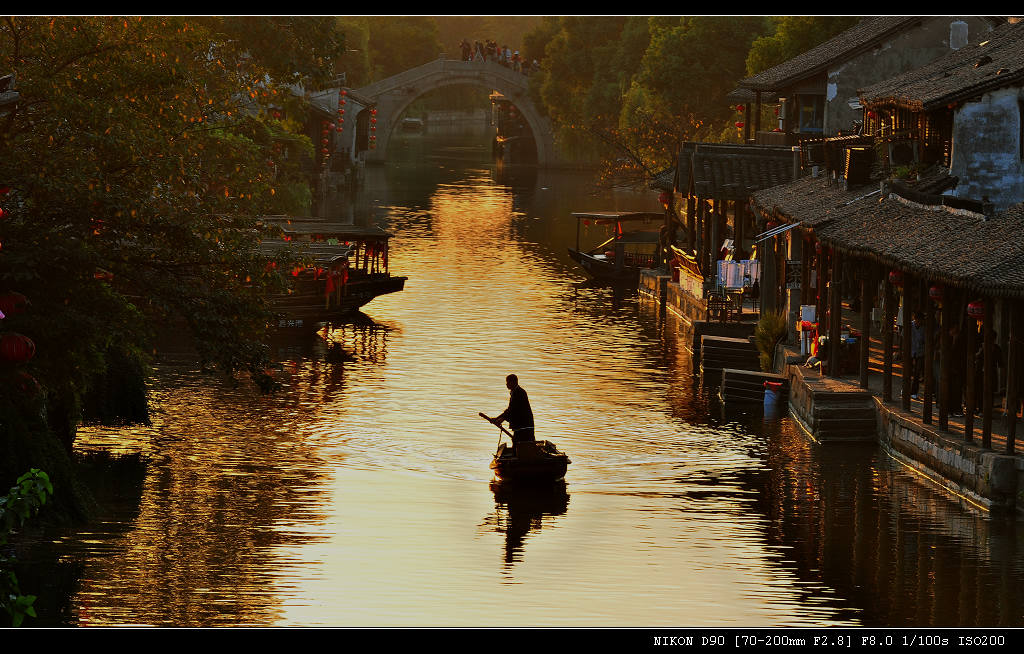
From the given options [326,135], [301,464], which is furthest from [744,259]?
[326,135]

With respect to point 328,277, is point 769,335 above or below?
below

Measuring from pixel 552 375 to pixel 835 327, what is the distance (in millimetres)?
7584

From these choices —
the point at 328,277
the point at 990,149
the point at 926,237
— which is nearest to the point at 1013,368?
the point at 926,237

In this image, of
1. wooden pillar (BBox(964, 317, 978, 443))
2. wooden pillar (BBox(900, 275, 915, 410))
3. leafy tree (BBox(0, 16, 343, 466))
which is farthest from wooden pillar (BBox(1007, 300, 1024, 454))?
leafy tree (BBox(0, 16, 343, 466))

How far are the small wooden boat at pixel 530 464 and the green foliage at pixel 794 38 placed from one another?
123 feet

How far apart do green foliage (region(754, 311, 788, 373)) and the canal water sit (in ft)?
5.32

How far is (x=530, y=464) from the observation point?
24422 millimetres

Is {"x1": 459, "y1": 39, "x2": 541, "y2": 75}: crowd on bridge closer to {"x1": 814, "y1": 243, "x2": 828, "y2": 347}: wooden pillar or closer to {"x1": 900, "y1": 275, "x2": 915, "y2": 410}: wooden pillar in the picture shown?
{"x1": 814, "y1": 243, "x2": 828, "y2": 347}: wooden pillar

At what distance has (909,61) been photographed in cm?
4653

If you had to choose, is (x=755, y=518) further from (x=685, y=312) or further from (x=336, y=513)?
(x=685, y=312)

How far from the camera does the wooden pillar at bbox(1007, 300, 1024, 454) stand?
22953 mm

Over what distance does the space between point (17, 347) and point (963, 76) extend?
61.6 feet

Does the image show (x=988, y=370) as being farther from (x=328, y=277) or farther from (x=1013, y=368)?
(x=328, y=277)

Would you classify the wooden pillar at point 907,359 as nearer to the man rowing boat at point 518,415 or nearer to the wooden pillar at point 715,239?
the man rowing boat at point 518,415
